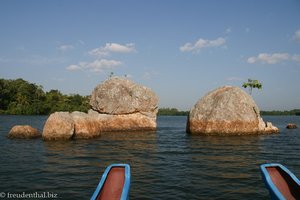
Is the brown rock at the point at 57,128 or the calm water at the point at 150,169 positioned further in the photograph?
the brown rock at the point at 57,128

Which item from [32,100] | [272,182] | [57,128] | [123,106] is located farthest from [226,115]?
[32,100]

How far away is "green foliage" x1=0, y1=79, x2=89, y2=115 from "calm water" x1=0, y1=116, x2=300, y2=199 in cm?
7279

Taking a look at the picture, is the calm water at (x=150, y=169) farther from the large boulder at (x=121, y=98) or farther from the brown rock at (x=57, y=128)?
the large boulder at (x=121, y=98)

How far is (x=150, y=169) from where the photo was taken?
1266cm

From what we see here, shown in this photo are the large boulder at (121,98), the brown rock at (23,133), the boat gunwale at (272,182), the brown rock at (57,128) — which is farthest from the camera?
the large boulder at (121,98)

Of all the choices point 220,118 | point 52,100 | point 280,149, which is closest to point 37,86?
point 52,100

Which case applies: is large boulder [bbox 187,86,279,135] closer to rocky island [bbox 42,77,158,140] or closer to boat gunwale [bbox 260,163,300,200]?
rocky island [bbox 42,77,158,140]

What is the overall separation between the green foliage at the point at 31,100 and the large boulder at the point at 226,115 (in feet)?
218

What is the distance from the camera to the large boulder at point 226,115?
26.6m

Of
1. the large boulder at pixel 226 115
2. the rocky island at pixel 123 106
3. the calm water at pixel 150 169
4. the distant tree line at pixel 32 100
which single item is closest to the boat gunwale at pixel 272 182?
the calm water at pixel 150 169

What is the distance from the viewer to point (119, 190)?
721cm

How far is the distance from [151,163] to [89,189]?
4997mm

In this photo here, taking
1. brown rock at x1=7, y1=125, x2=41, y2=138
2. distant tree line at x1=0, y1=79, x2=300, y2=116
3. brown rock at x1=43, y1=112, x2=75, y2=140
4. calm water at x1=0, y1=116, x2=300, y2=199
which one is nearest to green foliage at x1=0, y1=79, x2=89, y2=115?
distant tree line at x1=0, y1=79, x2=300, y2=116

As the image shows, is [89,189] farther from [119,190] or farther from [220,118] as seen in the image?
[220,118]
